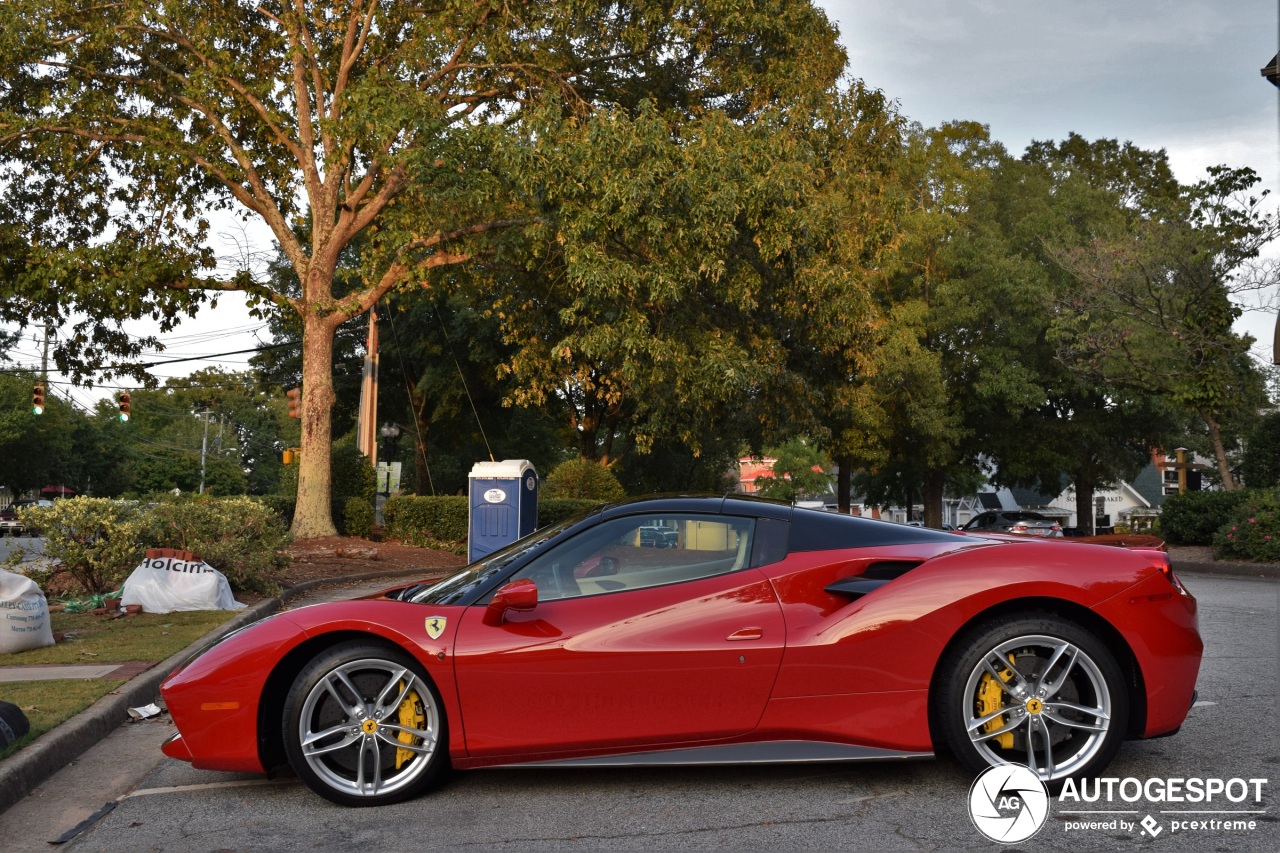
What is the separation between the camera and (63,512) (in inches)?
453

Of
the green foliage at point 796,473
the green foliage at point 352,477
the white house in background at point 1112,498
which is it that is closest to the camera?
the green foliage at point 352,477

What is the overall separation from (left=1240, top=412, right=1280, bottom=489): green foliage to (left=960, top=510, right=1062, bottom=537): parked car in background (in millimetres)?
4214

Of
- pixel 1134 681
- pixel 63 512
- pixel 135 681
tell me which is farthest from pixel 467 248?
pixel 1134 681

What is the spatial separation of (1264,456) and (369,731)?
76.8 ft

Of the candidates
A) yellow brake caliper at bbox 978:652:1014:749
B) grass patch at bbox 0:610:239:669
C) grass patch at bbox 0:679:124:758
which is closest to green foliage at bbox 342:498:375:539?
grass patch at bbox 0:610:239:669

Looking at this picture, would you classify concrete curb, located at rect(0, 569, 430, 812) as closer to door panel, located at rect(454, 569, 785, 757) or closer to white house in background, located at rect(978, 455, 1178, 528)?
door panel, located at rect(454, 569, 785, 757)

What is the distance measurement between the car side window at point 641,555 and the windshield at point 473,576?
0.59 ft

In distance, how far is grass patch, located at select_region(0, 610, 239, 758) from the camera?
A: 627 centimetres

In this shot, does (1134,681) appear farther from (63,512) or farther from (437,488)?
(437,488)

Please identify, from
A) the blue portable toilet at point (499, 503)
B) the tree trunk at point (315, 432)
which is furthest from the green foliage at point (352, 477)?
the blue portable toilet at point (499, 503)

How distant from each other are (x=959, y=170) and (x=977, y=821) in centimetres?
3642

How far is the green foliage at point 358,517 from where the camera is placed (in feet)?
80.3

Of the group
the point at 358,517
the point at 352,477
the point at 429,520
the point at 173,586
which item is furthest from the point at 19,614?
the point at 352,477

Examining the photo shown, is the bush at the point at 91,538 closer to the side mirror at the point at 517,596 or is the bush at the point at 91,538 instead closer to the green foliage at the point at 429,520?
the side mirror at the point at 517,596
